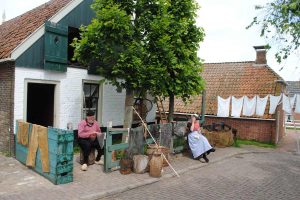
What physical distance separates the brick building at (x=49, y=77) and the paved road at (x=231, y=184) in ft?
12.9

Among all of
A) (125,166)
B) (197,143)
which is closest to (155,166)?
(125,166)

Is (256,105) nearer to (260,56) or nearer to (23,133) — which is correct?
(260,56)

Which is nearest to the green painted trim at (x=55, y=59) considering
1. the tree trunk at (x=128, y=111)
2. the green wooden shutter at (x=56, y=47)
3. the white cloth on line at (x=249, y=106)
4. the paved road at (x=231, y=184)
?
the green wooden shutter at (x=56, y=47)

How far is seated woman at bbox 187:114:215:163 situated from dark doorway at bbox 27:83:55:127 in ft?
17.7

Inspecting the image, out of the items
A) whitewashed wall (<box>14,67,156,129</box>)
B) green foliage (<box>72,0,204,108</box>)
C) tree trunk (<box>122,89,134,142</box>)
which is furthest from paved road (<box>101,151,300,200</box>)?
whitewashed wall (<box>14,67,156,129</box>)

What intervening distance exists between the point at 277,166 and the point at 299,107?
5.06 meters

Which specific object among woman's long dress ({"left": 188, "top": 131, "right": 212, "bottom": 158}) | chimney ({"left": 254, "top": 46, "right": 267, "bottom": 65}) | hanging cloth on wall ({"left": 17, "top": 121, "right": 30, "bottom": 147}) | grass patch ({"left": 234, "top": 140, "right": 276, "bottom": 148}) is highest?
chimney ({"left": 254, "top": 46, "right": 267, "bottom": 65})

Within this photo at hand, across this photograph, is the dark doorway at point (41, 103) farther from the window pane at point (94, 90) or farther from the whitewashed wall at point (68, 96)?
the window pane at point (94, 90)

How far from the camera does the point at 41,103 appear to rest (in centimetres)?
1316

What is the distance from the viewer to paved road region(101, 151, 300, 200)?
24.3ft

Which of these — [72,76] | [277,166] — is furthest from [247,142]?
[72,76]

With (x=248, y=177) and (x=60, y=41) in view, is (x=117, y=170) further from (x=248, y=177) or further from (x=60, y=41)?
(x=60, y=41)

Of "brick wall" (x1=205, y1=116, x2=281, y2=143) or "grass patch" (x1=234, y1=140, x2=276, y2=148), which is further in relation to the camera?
"brick wall" (x1=205, y1=116, x2=281, y2=143)

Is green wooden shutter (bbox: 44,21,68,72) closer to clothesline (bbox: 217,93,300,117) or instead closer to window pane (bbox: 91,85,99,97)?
window pane (bbox: 91,85,99,97)
